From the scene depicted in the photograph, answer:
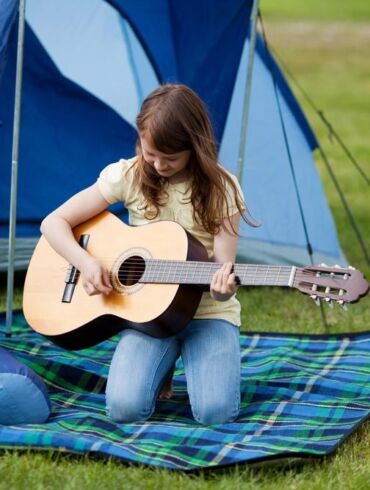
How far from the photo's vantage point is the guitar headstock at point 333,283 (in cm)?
340

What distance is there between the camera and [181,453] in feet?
11.3

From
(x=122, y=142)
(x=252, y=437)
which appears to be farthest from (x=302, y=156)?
(x=252, y=437)

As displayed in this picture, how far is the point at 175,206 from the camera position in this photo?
3.90 meters

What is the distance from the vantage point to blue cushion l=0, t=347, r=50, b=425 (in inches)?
144

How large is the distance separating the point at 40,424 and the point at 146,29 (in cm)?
245

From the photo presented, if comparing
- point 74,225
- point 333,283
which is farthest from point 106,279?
point 333,283

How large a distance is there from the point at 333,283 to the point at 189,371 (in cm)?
63

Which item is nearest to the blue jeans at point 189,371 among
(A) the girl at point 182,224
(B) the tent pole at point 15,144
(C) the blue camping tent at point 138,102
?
(A) the girl at point 182,224

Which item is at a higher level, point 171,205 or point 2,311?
point 171,205

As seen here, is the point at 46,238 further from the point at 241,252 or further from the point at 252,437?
the point at 241,252

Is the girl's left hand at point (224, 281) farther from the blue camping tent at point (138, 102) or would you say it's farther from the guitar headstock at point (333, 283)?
the blue camping tent at point (138, 102)

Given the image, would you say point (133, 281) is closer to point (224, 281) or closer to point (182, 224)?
point (182, 224)

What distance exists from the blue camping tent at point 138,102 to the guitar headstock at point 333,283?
6.79 ft

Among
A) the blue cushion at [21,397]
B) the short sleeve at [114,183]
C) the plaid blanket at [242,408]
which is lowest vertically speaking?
the plaid blanket at [242,408]
